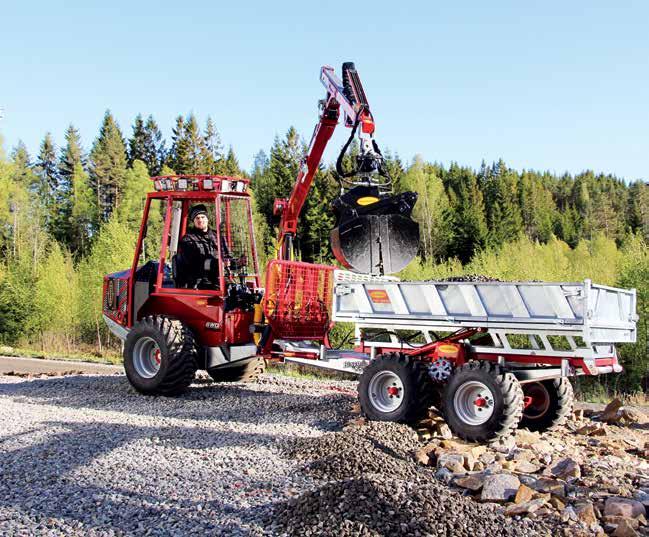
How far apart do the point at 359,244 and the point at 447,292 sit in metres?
2.25

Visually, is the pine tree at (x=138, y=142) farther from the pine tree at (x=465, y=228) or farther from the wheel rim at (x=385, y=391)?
the wheel rim at (x=385, y=391)

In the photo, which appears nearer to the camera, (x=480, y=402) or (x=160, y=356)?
(x=480, y=402)

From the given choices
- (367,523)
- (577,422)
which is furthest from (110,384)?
(367,523)

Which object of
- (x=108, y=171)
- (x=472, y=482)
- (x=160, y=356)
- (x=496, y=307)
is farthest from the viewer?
(x=108, y=171)

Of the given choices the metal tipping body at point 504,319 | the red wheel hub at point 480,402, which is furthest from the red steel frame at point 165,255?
the red wheel hub at point 480,402

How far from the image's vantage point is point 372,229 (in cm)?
1024

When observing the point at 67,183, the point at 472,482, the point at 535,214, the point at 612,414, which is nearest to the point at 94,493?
the point at 472,482

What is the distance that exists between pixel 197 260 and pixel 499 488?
21.6 feet

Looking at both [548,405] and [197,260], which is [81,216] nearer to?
[197,260]

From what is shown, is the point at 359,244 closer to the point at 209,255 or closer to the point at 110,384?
the point at 209,255

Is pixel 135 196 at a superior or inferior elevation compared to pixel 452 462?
superior

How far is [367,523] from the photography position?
4.79 metres

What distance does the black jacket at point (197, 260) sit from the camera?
1080 centimetres

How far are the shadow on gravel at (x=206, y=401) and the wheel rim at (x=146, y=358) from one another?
1.32ft
